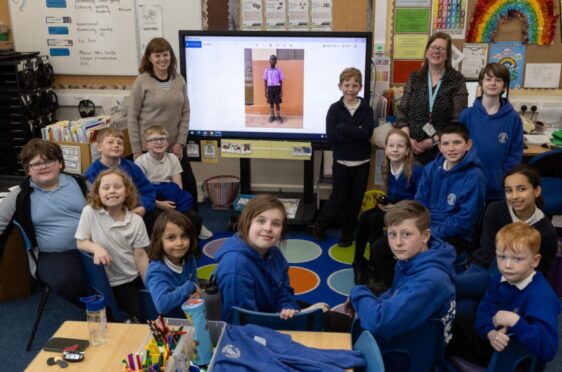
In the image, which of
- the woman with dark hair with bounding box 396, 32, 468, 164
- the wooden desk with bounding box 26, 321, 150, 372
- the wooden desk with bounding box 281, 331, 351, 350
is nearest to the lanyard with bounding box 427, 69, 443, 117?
the woman with dark hair with bounding box 396, 32, 468, 164

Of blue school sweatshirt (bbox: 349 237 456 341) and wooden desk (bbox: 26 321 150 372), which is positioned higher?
blue school sweatshirt (bbox: 349 237 456 341)

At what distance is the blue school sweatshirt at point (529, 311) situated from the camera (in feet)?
5.84

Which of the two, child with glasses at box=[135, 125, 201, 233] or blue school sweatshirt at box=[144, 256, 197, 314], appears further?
child with glasses at box=[135, 125, 201, 233]

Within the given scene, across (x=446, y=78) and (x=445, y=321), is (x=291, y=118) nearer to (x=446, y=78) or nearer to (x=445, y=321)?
(x=446, y=78)

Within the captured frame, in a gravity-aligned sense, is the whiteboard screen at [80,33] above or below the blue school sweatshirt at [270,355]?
above

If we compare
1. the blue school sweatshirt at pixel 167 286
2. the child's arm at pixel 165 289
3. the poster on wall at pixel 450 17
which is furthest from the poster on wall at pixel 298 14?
the child's arm at pixel 165 289

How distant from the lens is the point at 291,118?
162 inches

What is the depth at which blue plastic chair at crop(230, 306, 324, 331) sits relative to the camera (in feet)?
5.77

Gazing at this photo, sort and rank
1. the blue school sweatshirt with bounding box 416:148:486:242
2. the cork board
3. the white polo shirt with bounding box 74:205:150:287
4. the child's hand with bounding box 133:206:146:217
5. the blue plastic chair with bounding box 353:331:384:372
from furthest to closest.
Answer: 1. the cork board
2. the child's hand with bounding box 133:206:146:217
3. the blue school sweatshirt with bounding box 416:148:486:242
4. the white polo shirt with bounding box 74:205:150:287
5. the blue plastic chair with bounding box 353:331:384:372

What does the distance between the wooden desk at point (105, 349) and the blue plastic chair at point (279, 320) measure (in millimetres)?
304

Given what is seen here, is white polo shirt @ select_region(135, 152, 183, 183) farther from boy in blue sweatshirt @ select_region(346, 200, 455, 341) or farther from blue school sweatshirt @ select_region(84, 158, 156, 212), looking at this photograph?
boy in blue sweatshirt @ select_region(346, 200, 455, 341)

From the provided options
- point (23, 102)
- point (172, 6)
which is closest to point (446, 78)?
point (172, 6)

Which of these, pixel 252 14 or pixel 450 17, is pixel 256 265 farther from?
pixel 450 17

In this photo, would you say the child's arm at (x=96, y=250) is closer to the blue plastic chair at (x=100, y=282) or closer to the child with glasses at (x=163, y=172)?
the blue plastic chair at (x=100, y=282)
